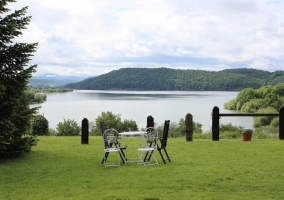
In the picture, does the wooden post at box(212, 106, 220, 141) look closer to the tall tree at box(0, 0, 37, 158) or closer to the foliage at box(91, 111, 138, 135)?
the tall tree at box(0, 0, 37, 158)

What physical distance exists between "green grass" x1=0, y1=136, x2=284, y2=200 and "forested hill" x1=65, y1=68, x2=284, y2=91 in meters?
64.7

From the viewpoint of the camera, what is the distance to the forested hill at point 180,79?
2960 inches

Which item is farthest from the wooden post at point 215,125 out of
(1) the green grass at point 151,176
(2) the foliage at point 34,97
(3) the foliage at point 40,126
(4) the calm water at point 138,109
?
(4) the calm water at point 138,109

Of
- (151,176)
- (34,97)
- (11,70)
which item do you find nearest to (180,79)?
(34,97)

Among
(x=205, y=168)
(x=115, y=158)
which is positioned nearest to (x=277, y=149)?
(x=205, y=168)

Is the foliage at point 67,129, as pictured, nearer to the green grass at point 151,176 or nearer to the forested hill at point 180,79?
the green grass at point 151,176

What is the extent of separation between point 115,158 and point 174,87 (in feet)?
227

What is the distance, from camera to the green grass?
6.18 m

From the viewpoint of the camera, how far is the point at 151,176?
24.9 feet

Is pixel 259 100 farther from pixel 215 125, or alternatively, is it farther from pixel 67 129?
pixel 215 125

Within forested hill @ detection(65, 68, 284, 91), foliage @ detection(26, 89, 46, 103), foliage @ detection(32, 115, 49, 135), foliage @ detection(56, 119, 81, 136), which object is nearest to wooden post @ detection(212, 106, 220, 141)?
foliage @ detection(26, 89, 46, 103)

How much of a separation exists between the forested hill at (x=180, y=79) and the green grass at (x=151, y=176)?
64703 millimetres

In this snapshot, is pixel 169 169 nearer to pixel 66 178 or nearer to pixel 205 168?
pixel 205 168

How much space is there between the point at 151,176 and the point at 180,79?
72.2 meters
